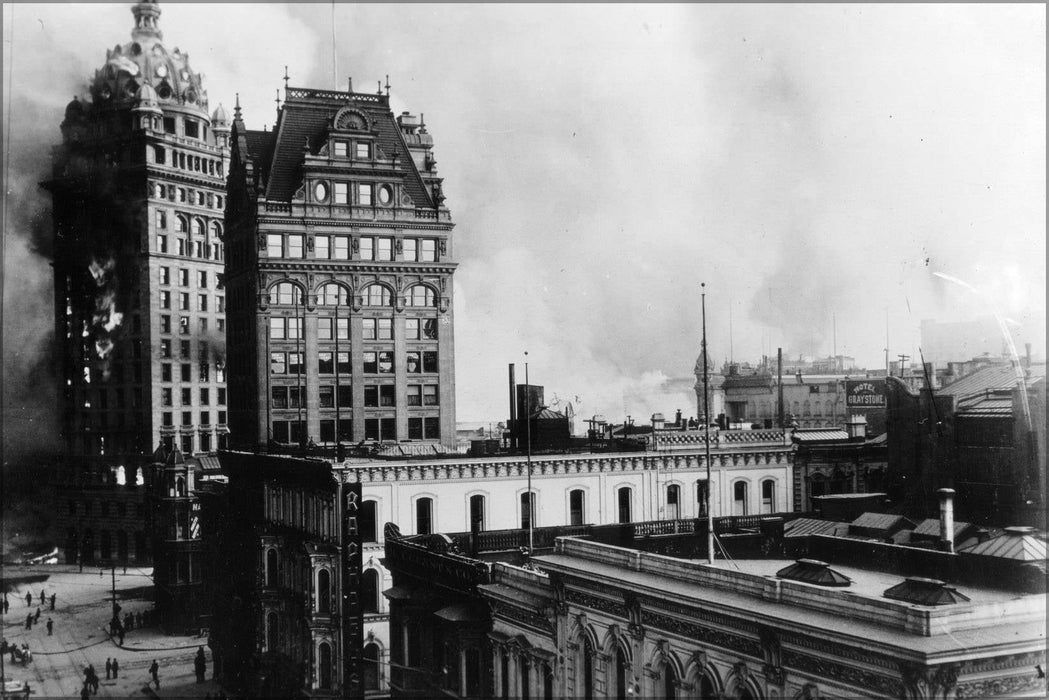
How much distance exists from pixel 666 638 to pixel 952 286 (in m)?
19.0

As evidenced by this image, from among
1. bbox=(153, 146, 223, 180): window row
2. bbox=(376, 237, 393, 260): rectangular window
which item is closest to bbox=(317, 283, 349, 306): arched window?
bbox=(376, 237, 393, 260): rectangular window

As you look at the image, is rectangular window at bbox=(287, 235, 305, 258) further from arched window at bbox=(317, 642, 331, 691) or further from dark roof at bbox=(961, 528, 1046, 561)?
dark roof at bbox=(961, 528, 1046, 561)

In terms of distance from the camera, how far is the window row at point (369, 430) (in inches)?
2132

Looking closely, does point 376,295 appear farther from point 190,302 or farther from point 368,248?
point 190,302

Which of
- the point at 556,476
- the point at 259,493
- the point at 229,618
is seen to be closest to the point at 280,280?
the point at 259,493

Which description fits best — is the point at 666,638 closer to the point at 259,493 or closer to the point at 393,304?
the point at 259,493

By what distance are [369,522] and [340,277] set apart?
854 inches

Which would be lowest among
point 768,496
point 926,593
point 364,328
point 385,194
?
point 768,496

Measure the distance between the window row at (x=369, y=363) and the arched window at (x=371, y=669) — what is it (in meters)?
21.4

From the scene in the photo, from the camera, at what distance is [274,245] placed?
5406 cm

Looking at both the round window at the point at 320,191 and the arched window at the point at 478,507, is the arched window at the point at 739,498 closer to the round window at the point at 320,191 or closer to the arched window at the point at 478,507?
the arched window at the point at 478,507

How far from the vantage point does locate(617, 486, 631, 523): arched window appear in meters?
40.4

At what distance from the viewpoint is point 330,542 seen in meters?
37.3

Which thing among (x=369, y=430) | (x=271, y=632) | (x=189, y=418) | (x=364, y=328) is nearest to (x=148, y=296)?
(x=189, y=418)
